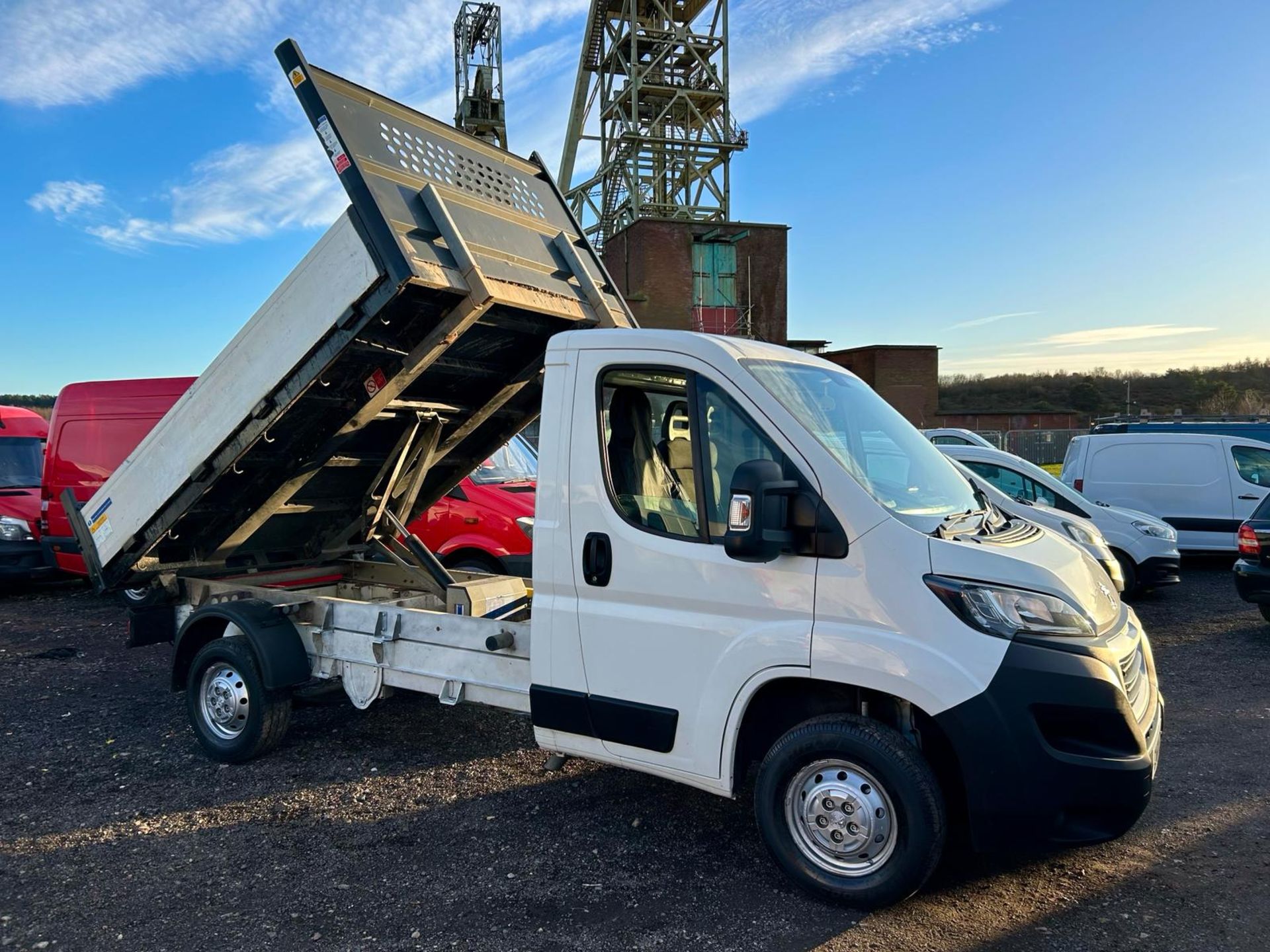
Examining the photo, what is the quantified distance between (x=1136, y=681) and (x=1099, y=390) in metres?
68.7

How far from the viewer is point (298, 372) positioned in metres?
4.54

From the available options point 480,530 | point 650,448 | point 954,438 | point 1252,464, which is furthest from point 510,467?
point 1252,464

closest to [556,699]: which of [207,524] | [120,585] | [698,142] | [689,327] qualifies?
[207,524]

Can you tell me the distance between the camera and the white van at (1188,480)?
1230 cm

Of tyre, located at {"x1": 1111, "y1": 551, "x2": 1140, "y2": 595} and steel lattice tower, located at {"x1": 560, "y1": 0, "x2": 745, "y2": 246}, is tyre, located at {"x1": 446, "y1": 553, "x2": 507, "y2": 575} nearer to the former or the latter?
tyre, located at {"x1": 1111, "y1": 551, "x2": 1140, "y2": 595}

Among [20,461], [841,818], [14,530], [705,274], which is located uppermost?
[705,274]

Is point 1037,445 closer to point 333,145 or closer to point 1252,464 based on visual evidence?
point 1252,464

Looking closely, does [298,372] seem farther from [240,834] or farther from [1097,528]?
[1097,528]

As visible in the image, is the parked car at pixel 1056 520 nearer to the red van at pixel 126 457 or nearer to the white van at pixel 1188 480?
the white van at pixel 1188 480

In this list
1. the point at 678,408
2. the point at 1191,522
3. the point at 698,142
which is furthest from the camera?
the point at 698,142

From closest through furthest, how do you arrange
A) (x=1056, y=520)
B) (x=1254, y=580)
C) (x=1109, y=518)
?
1. (x=1254, y=580)
2. (x=1056, y=520)
3. (x=1109, y=518)

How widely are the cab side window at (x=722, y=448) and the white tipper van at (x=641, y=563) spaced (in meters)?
→ 0.01

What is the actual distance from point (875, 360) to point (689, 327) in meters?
7.32

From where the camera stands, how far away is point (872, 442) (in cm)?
396
